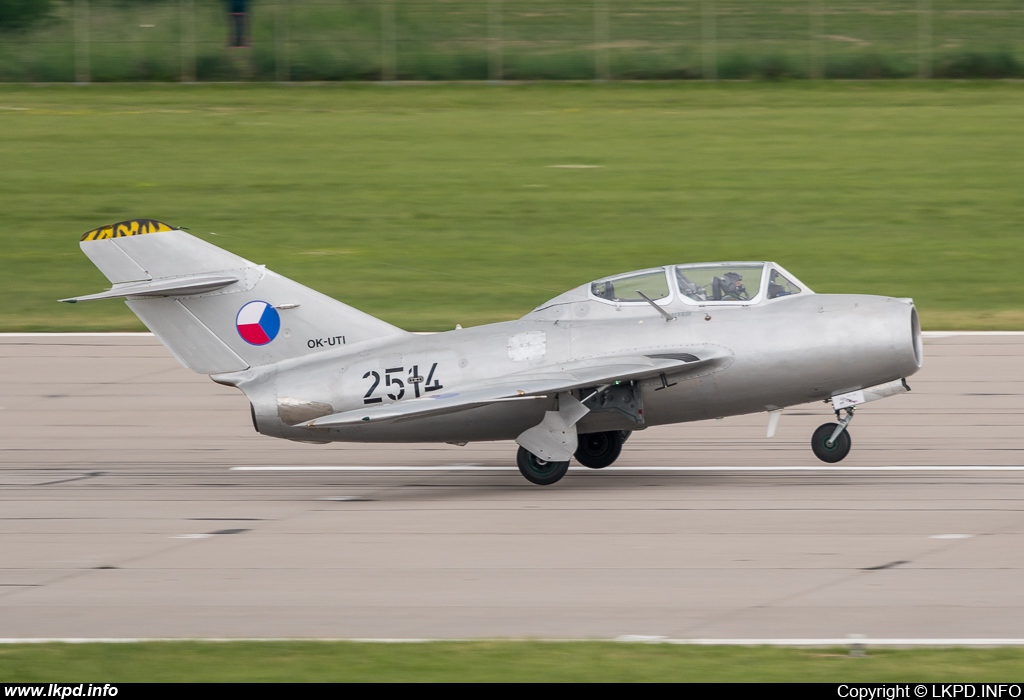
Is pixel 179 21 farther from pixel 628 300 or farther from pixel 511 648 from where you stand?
pixel 511 648

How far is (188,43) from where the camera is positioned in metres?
42.1

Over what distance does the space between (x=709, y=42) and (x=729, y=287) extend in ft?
93.5

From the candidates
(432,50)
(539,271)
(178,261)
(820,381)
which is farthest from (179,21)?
(820,381)

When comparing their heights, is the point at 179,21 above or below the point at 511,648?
above

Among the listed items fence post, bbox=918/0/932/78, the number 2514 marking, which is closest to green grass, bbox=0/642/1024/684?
the number 2514 marking

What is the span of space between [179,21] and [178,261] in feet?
97.8

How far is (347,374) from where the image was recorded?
14.2 meters

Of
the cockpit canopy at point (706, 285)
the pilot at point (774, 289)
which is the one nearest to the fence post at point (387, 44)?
the cockpit canopy at point (706, 285)

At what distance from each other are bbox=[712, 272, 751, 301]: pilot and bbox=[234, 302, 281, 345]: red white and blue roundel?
4385 millimetres

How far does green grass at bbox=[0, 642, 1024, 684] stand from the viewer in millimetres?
8758

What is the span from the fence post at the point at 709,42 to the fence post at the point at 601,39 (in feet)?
9.02

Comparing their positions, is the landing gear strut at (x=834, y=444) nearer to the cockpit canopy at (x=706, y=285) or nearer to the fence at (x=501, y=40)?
the cockpit canopy at (x=706, y=285)

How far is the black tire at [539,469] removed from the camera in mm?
14078

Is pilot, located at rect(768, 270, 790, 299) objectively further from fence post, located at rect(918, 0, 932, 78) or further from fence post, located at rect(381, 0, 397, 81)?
fence post, located at rect(381, 0, 397, 81)
